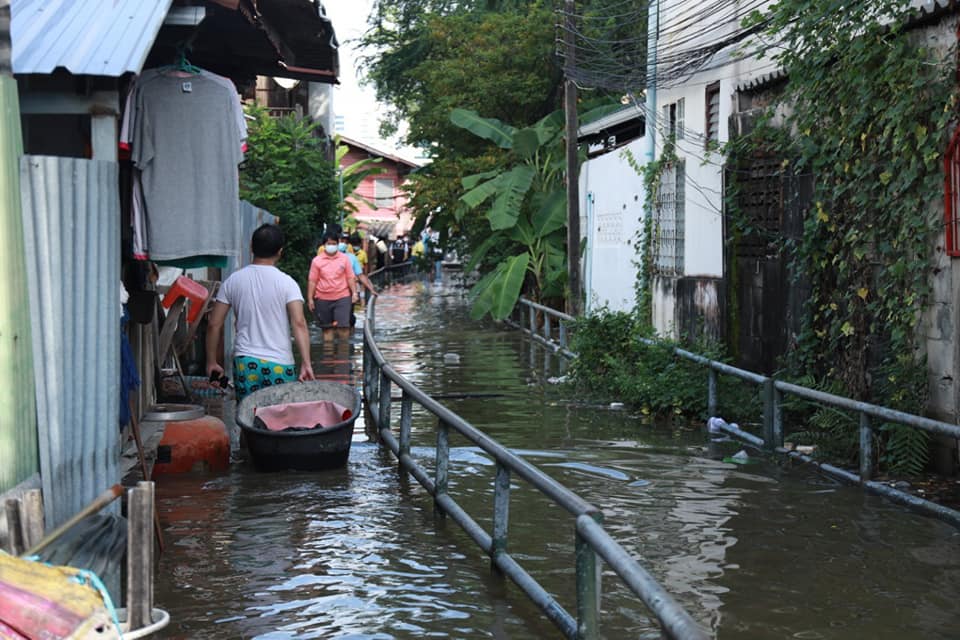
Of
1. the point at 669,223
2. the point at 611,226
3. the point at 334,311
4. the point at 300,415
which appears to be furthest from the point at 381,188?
the point at 300,415

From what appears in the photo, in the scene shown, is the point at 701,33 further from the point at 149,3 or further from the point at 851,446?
the point at 149,3

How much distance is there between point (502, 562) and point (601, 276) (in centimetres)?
1742

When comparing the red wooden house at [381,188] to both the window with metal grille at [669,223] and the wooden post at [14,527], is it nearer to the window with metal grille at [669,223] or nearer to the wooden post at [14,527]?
the window with metal grille at [669,223]

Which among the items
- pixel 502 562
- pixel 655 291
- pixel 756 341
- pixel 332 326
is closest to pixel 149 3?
pixel 502 562

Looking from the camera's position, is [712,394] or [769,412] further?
[712,394]

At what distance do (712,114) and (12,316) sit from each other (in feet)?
40.3

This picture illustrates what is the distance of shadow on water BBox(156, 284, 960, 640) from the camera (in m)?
6.16

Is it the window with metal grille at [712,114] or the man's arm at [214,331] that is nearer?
the man's arm at [214,331]

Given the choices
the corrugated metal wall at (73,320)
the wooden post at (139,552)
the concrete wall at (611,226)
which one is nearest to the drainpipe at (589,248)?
the concrete wall at (611,226)

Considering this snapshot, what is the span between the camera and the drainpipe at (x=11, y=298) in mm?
5289

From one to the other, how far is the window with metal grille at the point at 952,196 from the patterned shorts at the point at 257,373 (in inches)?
201

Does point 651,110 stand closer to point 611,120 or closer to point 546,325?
point 546,325

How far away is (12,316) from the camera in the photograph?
538 centimetres

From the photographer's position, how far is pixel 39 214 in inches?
224
